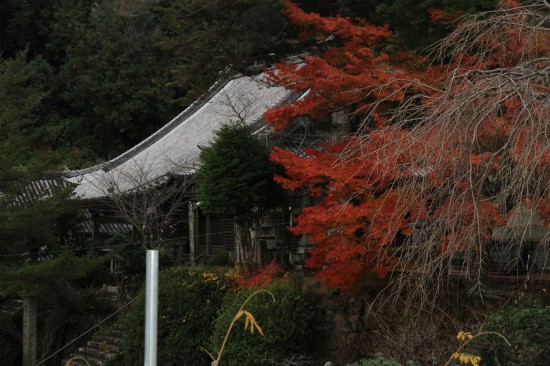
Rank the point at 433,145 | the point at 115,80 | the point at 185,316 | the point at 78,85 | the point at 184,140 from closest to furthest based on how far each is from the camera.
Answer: the point at 433,145, the point at 185,316, the point at 184,140, the point at 115,80, the point at 78,85

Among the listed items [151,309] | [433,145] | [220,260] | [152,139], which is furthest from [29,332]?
[151,309]

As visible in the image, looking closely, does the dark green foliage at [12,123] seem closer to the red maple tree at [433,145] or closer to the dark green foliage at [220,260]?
the dark green foliage at [220,260]

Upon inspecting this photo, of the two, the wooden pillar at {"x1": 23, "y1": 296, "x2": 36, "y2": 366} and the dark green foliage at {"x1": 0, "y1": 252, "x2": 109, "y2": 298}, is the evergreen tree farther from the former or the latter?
the wooden pillar at {"x1": 23, "y1": 296, "x2": 36, "y2": 366}

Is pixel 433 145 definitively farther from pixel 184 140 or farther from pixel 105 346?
pixel 184 140

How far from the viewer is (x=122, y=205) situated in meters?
17.7

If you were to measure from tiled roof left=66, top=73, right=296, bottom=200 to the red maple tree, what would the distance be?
5.47 m

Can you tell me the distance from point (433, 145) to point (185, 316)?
807cm

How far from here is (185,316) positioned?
517 inches

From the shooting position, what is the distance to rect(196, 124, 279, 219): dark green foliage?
13219mm

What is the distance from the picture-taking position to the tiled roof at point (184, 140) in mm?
18500

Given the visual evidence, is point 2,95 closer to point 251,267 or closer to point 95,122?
point 251,267

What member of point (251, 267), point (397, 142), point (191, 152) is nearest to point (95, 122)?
point (191, 152)

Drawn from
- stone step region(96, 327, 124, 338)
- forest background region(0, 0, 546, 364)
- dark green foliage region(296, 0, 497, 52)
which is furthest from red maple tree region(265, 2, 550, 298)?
forest background region(0, 0, 546, 364)

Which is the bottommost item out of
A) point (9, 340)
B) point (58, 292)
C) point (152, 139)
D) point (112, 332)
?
point (9, 340)
